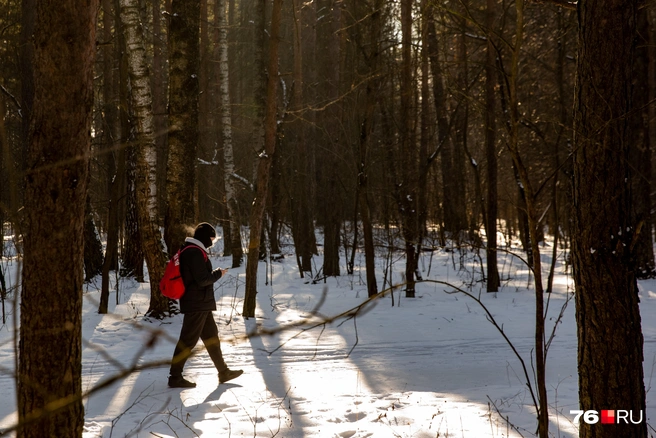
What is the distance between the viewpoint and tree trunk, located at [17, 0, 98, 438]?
8.48 feet

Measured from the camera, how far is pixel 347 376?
259 inches

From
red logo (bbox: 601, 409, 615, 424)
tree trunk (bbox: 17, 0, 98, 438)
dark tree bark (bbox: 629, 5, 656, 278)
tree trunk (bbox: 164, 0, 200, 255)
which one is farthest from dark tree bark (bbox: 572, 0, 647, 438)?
dark tree bark (bbox: 629, 5, 656, 278)

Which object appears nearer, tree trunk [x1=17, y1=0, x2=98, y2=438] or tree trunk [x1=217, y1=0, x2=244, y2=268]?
tree trunk [x1=17, y1=0, x2=98, y2=438]

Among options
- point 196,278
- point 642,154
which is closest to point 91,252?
point 196,278

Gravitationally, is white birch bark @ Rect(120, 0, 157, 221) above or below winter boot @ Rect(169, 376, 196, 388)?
above

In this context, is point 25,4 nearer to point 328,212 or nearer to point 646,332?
point 328,212

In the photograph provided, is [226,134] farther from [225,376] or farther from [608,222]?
[608,222]

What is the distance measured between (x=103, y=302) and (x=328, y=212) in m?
5.80

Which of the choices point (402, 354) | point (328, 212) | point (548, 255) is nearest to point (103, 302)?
point (402, 354)

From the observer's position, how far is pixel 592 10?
3236mm

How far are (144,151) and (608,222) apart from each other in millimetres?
7396

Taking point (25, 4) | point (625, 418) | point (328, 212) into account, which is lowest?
point (625, 418)

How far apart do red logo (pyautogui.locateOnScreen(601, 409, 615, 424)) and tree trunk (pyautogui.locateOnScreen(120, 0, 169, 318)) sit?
7.12 metres

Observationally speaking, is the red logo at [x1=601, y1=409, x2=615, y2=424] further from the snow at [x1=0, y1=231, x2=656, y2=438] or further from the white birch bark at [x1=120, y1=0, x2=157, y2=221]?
the white birch bark at [x1=120, y1=0, x2=157, y2=221]
